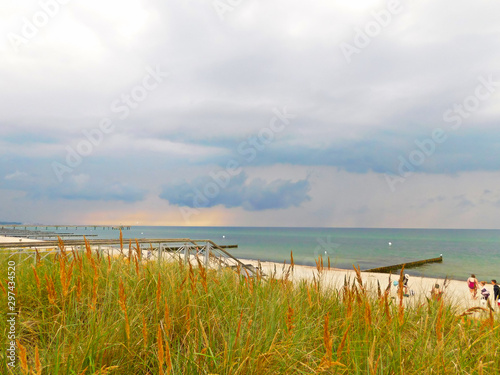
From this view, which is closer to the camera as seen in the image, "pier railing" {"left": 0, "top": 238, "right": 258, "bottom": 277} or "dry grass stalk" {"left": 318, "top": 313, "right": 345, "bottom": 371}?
"dry grass stalk" {"left": 318, "top": 313, "right": 345, "bottom": 371}

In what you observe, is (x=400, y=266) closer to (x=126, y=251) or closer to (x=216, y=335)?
(x=126, y=251)

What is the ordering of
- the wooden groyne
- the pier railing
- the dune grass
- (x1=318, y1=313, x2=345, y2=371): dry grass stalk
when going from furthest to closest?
the wooden groyne < the pier railing < the dune grass < (x1=318, y1=313, x2=345, y2=371): dry grass stalk

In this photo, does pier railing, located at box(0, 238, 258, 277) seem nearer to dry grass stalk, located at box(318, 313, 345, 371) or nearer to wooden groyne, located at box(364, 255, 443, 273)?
dry grass stalk, located at box(318, 313, 345, 371)

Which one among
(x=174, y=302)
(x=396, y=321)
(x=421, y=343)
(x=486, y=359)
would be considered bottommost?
(x=486, y=359)

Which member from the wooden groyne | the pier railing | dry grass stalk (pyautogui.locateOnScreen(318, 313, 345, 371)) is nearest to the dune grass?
dry grass stalk (pyautogui.locateOnScreen(318, 313, 345, 371))

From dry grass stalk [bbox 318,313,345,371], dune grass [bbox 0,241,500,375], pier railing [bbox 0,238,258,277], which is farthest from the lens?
pier railing [bbox 0,238,258,277]

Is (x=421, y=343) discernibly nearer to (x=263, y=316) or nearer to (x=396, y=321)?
(x=396, y=321)

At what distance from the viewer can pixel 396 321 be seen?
9.34 ft

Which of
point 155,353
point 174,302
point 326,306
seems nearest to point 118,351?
point 155,353

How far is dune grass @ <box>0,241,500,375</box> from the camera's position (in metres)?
2.15

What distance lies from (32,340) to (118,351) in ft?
3.40

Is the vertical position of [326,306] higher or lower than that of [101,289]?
lower

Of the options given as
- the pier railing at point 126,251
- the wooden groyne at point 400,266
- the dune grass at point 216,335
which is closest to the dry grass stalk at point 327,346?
the dune grass at point 216,335

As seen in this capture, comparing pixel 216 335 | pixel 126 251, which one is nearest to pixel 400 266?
pixel 126 251
